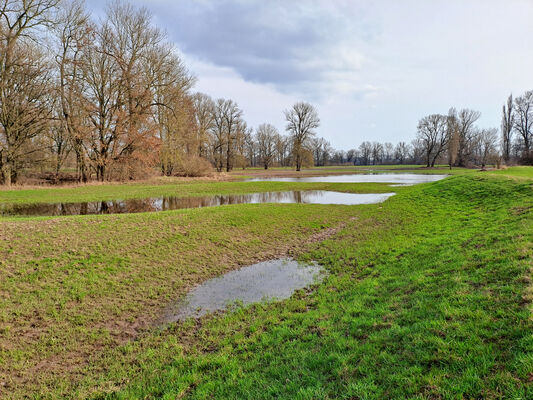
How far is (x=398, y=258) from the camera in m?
8.38

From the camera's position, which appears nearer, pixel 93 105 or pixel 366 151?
pixel 93 105

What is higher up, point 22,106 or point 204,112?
point 204,112

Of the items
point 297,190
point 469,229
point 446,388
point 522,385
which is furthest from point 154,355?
point 297,190

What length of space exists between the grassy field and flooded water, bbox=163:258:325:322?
45 cm

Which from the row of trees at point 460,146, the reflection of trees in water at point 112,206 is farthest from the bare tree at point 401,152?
the reflection of trees in water at point 112,206

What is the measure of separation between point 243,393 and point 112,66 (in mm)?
41191

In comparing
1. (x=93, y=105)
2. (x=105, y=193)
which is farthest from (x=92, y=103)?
(x=105, y=193)

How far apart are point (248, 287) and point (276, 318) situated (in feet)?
7.31

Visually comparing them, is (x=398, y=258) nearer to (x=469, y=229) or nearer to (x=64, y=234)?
(x=469, y=229)

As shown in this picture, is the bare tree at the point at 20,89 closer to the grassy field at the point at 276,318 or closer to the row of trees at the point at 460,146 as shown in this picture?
the grassy field at the point at 276,318

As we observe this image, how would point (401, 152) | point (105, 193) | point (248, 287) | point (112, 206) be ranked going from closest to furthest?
point (248, 287) < point (112, 206) < point (105, 193) < point (401, 152)

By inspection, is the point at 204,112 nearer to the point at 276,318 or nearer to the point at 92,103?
the point at 92,103

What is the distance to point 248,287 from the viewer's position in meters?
7.91

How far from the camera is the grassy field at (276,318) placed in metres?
3.43
